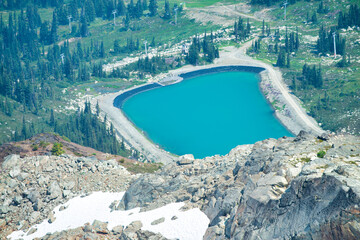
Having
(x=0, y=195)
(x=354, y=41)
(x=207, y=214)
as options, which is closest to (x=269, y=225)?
(x=207, y=214)

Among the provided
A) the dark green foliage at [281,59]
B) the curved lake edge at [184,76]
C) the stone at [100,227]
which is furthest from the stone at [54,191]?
the dark green foliage at [281,59]

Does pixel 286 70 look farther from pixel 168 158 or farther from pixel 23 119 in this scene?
pixel 23 119

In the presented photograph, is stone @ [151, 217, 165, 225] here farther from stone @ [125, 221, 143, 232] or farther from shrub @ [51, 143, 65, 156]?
shrub @ [51, 143, 65, 156]

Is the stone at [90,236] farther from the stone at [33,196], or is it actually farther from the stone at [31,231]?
the stone at [33,196]

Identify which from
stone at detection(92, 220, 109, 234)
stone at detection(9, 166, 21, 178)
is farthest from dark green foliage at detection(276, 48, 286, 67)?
stone at detection(92, 220, 109, 234)

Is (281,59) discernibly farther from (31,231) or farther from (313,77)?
(31,231)

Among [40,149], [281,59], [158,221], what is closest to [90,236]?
[158,221]
